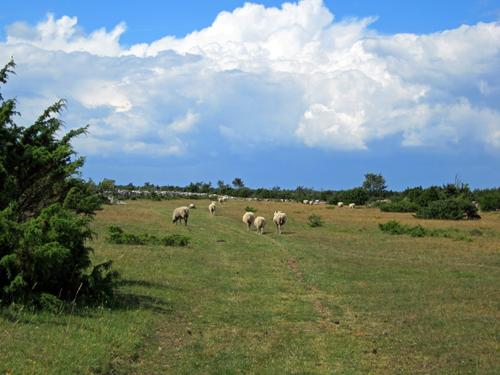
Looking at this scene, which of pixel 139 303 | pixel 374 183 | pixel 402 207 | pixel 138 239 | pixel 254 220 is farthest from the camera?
pixel 374 183

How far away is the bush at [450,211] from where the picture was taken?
57.8 m

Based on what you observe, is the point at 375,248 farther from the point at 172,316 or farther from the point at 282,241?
the point at 172,316

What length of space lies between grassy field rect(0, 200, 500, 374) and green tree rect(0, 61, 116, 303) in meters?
0.78

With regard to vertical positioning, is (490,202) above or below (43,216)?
above

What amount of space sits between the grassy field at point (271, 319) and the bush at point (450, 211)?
31.4 metres

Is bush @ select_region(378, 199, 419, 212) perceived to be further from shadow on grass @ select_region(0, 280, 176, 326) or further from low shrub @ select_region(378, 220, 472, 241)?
shadow on grass @ select_region(0, 280, 176, 326)

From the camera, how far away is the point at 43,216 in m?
12.8

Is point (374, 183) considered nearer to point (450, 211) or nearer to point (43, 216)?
point (450, 211)

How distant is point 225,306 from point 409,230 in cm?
2744

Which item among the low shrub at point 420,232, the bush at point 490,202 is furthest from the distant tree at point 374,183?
the low shrub at point 420,232

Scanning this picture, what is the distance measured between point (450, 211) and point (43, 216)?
5087cm

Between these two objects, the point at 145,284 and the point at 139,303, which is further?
the point at 145,284

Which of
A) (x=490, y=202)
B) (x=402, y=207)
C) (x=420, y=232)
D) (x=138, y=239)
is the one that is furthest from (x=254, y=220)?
(x=490, y=202)

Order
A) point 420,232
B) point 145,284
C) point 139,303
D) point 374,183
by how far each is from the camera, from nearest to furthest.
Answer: point 139,303
point 145,284
point 420,232
point 374,183
